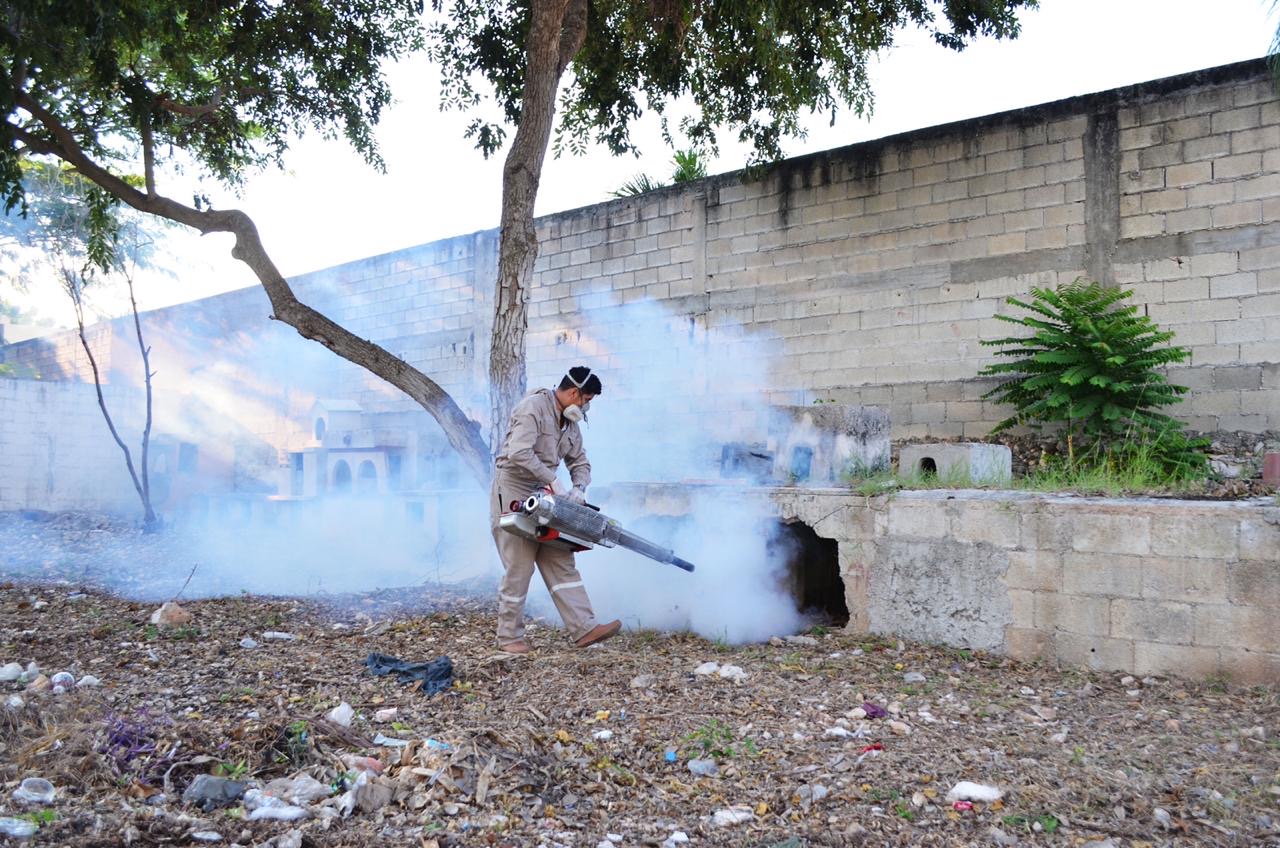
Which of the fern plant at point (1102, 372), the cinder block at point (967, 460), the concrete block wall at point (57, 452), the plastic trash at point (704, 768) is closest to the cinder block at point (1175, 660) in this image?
the cinder block at point (967, 460)

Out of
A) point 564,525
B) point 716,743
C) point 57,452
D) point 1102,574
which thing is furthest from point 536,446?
point 57,452

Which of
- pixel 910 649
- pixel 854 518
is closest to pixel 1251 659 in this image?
pixel 910 649

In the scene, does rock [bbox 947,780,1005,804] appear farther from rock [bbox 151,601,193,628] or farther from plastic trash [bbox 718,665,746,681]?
rock [bbox 151,601,193,628]

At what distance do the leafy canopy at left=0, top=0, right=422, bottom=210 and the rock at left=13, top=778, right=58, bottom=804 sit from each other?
17.6ft

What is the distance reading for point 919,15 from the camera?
30.5ft

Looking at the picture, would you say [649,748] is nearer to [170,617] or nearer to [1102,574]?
[1102,574]

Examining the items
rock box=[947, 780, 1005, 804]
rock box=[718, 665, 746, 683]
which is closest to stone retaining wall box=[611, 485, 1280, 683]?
rock box=[718, 665, 746, 683]

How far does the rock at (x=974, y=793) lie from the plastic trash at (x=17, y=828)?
302 centimetres

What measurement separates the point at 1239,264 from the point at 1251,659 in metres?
4.67

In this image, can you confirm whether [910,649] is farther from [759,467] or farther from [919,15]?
[919,15]

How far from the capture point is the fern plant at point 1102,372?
759 centimetres

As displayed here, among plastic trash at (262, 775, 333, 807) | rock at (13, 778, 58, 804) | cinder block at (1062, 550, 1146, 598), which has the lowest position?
plastic trash at (262, 775, 333, 807)

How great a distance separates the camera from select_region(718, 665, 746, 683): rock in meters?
4.78

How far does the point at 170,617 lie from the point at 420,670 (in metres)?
2.53
